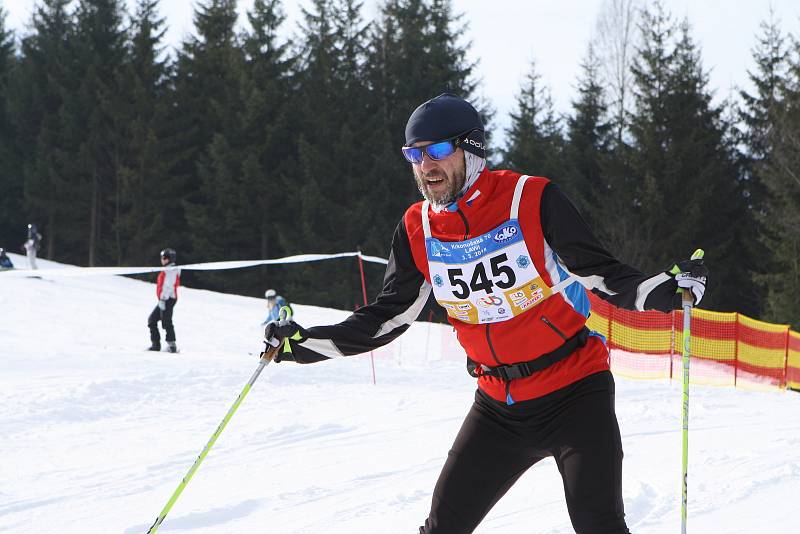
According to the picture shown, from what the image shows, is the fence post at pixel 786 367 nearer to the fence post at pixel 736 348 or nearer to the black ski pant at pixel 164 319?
the fence post at pixel 736 348

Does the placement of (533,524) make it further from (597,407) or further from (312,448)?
(312,448)

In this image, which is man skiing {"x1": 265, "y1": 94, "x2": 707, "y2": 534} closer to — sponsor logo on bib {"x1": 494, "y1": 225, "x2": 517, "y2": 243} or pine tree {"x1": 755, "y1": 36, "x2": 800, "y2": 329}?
sponsor logo on bib {"x1": 494, "y1": 225, "x2": 517, "y2": 243}

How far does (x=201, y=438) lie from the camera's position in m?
6.83

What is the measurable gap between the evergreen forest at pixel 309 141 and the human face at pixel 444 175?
25.6 metres

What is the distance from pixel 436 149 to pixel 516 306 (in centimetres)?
59

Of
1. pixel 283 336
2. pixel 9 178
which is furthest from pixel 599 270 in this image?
pixel 9 178

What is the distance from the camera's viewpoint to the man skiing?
2.61m

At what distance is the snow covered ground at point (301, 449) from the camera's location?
4617 millimetres

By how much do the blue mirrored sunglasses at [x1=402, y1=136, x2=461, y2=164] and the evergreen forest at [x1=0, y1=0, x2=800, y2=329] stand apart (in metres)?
25.6

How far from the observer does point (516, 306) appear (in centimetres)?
276

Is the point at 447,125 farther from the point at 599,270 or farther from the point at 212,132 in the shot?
the point at 212,132

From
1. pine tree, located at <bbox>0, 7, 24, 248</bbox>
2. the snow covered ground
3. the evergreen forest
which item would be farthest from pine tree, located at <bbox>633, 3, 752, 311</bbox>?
pine tree, located at <bbox>0, 7, 24, 248</bbox>

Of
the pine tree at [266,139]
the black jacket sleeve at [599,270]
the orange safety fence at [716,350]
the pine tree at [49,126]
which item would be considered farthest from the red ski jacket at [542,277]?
the pine tree at [49,126]

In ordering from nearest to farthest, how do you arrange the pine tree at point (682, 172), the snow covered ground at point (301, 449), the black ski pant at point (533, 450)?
the black ski pant at point (533, 450)
the snow covered ground at point (301, 449)
the pine tree at point (682, 172)
